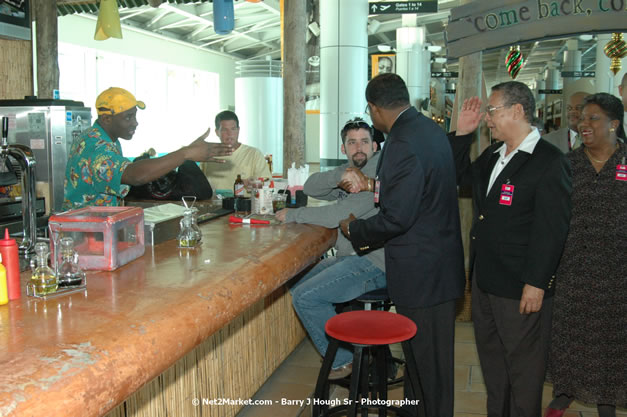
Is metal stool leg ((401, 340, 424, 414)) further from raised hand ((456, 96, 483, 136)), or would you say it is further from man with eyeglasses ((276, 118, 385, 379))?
raised hand ((456, 96, 483, 136))

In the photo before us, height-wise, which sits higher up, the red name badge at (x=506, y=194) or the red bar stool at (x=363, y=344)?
the red name badge at (x=506, y=194)

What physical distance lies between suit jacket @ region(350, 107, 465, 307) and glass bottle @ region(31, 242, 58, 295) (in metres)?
1.36

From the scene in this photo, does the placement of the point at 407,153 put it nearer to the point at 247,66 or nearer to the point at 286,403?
the point at 286,403

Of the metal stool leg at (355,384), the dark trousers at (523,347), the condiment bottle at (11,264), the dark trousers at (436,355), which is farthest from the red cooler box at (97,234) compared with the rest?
the dark trousers at (523,347)

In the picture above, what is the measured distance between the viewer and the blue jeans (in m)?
3.05

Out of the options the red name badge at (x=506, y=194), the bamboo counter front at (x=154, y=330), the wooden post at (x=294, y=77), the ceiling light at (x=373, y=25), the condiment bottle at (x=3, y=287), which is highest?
the ceiling light at (x=373, y=25)

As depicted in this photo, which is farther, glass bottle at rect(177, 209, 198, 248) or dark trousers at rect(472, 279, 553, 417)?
dark trousers at rect(472, 279, 553, 417)

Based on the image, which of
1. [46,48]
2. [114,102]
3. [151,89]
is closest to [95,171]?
[114,102]

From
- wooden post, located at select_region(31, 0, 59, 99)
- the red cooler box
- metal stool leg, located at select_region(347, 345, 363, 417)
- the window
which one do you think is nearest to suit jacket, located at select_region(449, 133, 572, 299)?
metal stool leg, located at select_region(347, 345, 363, 417)

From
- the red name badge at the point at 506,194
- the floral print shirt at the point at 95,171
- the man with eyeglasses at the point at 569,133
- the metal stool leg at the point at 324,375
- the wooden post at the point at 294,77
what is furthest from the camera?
the wooden post at the point at 294,77

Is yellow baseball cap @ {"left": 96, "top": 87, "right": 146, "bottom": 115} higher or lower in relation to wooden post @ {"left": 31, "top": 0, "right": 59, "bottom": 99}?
lower

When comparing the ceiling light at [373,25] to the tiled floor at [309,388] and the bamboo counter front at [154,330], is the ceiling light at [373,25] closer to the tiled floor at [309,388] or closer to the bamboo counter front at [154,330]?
the tiled floor at [309,388]

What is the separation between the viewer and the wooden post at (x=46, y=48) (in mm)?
6820

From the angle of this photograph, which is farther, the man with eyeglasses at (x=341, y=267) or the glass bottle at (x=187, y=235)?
the man with eyeglasses at (x=341, y=267)
